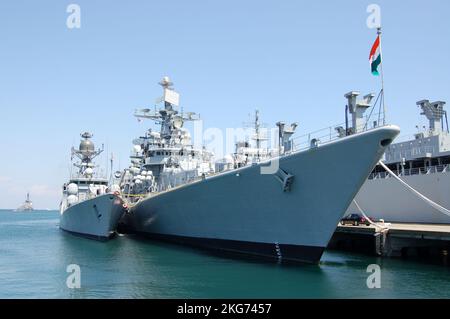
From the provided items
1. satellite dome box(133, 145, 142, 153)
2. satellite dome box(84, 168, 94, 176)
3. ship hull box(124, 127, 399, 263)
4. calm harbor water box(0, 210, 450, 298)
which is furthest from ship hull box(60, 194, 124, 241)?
satellite dome box(133, 145, 142, 153)

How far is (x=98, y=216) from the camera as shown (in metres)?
28.6

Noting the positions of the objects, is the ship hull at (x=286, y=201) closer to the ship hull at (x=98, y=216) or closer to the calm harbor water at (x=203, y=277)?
the calm harbor water at (x=203, y=277)

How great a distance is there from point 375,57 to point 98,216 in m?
19.8

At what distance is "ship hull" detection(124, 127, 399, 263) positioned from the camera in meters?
16.0

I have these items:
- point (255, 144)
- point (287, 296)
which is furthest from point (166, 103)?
point (287, 296)

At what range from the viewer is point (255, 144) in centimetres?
3497

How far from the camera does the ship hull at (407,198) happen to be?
26.0 metres

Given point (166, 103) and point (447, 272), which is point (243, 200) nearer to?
point (447, 272)

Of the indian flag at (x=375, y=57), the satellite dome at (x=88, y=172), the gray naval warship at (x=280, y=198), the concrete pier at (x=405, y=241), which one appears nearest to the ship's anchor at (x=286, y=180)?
the gray naval warship at (x=280, y=198)

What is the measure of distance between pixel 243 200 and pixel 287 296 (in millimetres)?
6444

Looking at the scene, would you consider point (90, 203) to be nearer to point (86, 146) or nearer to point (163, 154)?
point (163, 154)

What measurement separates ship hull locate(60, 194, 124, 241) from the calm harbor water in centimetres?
417

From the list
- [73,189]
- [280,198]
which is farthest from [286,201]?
[73,189]

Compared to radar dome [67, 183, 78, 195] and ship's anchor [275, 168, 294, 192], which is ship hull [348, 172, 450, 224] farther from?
radar dome [67, 183, 78, 195]
